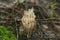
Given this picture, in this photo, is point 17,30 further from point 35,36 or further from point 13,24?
point 35,36

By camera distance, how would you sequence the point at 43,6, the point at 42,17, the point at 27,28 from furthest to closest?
the point at 43,6
the point at 42,17
the point at 27,28

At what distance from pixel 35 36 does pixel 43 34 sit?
11cm

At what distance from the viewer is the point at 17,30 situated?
86.2 inches

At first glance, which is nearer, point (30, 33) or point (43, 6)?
point (30, 33)

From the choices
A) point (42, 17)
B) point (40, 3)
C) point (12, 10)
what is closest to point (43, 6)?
point (40, 3)

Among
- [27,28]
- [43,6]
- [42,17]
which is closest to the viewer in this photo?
[27,28]

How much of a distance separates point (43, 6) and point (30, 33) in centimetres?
84

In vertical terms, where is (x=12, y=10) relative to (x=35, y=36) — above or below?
above

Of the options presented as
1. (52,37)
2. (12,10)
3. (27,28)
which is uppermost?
(12,10)

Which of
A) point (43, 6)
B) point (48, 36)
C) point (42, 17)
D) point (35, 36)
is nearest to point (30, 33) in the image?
point (35, 36)

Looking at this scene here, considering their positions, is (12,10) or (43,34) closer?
(43,34)

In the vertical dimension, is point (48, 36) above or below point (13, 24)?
below

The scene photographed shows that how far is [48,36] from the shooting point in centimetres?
224

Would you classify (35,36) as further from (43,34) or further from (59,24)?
(59,24)
